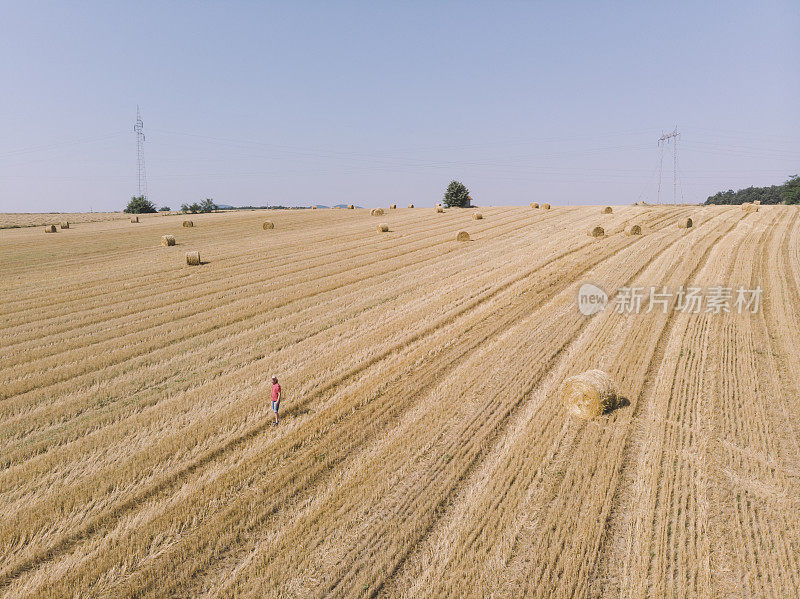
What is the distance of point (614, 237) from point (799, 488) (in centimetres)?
2294

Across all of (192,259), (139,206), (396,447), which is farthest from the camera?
(139,206)

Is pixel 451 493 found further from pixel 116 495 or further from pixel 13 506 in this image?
pixel 13 506

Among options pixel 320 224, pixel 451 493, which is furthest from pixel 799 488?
pixel 320 224

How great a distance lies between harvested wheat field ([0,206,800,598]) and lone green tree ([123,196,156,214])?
190 feet

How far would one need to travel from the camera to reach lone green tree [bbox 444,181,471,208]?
222 ft

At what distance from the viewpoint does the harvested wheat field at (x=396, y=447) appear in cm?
523

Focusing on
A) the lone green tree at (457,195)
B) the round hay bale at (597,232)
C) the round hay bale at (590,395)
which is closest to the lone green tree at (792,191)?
the lone green tree at (457,195)


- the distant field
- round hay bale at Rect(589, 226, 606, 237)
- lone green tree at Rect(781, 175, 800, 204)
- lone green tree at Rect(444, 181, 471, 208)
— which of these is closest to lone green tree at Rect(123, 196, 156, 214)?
the distant field

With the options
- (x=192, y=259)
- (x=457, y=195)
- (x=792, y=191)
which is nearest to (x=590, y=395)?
(x=192, y=259)

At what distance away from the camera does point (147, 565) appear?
17.3 feet

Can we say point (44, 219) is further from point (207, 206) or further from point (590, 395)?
point (590, 395)

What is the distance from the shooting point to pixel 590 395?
8266 mm

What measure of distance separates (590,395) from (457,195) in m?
62.7

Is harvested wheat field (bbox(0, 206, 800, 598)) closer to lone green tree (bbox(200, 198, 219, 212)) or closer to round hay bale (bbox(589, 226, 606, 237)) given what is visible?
round hay bale (bbox(589, 226, 606, 237))
